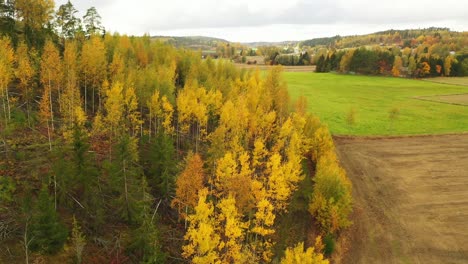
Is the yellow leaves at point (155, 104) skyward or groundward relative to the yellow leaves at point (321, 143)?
skyward

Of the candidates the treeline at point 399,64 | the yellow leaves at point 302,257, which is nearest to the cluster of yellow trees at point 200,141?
the yellow leaves at point 302,257

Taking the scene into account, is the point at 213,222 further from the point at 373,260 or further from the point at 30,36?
the point at 30,36

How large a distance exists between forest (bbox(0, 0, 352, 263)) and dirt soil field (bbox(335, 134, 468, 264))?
225 inches

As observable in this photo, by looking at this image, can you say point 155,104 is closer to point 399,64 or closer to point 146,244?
point 146,244

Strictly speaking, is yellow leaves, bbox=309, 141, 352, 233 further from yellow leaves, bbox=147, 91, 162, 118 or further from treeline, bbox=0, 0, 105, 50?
treeline, bbox=0, 0, 105, 50

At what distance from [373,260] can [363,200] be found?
48.4ft

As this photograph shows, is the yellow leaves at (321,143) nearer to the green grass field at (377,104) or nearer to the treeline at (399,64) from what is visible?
the green grass field at (377,104)

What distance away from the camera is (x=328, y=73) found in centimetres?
18375

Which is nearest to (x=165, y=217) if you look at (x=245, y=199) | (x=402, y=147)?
(x=245, y=199)

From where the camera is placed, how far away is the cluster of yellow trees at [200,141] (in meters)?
35.7

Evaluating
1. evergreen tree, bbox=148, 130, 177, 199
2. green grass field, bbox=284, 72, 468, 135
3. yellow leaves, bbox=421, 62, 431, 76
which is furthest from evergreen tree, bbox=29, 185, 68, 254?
yellow leaves, bbox=421, 62, 431, 76

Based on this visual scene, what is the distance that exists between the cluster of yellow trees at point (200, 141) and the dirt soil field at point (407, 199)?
15.2 ft

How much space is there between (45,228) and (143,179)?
9456 mm

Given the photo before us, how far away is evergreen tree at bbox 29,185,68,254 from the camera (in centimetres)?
2808
